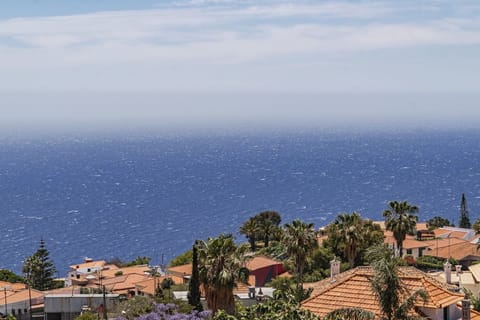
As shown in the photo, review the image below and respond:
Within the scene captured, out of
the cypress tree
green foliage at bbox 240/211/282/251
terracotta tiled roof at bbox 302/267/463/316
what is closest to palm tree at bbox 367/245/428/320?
terracotta tiled roof at bbox 302/267/463/316

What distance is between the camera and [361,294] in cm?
3005

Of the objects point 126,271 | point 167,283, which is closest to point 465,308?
point 167,283

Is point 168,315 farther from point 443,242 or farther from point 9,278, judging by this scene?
point 443,242

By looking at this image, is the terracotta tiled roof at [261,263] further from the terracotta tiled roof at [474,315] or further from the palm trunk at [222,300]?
the terracotta tiled roof at [474,315]

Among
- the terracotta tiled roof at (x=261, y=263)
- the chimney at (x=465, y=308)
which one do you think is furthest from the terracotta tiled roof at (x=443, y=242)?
the chimney at (x=465, y=308)

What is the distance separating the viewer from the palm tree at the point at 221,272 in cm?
3522

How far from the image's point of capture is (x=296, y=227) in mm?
43125

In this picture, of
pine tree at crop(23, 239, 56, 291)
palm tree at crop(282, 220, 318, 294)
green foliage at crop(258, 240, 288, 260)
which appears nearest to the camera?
palm tree at crop(282, 220, 318, 294)

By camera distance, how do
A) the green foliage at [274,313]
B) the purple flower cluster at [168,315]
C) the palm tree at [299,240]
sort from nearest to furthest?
1. the green foliage at [274,313]
2. the purple flower cluster at [168,315]
3. the palm tree at [299,240]

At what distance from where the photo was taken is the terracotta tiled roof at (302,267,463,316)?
93.1 feet

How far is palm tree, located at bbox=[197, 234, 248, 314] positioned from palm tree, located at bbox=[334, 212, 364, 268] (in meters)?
13.4

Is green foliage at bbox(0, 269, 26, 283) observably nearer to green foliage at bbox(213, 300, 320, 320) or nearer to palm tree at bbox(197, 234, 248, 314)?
palm tree at bbox(197, 234, 248, 314)

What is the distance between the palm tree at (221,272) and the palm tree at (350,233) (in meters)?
13.4

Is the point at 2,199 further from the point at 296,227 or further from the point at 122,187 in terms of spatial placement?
the point at 296,227
